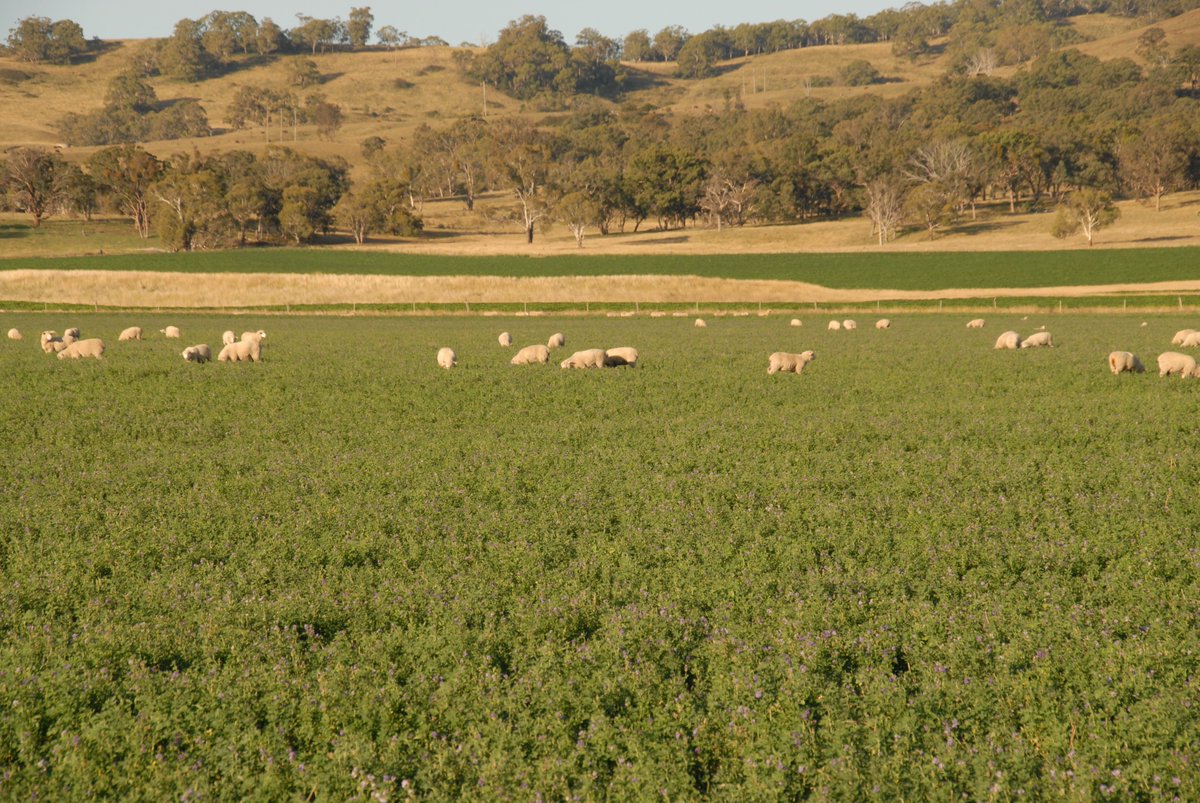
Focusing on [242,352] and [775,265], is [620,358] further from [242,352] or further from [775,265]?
[775,265]

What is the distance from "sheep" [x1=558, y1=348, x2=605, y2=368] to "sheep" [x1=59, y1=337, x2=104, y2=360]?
16259 millimetres

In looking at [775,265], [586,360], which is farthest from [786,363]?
[775,265]

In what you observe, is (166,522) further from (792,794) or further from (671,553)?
(792,794)

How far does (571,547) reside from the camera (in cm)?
1154

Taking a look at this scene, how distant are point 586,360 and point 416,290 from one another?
53.1 m

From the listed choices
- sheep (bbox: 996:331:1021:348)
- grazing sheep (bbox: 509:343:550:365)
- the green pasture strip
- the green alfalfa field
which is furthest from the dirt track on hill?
the green alfalfa field

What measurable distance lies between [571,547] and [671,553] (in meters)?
1.36

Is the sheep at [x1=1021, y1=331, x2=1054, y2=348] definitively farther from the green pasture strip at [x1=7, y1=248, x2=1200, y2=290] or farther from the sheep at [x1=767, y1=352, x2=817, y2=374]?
the green pasture strip at [x1=7, y1=248, x2=1200, y2=290]

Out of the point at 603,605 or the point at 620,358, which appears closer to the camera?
the point at 603,605

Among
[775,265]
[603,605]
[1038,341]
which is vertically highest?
[775,265]

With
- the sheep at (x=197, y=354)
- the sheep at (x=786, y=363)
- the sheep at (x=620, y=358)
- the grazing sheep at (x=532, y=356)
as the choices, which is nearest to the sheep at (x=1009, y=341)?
the sheep at (x=786, y=363)

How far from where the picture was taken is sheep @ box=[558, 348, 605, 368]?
28423 mm

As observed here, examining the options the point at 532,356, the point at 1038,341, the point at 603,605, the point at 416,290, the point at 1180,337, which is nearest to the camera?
the point at 603,605

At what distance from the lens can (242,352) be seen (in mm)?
29875
